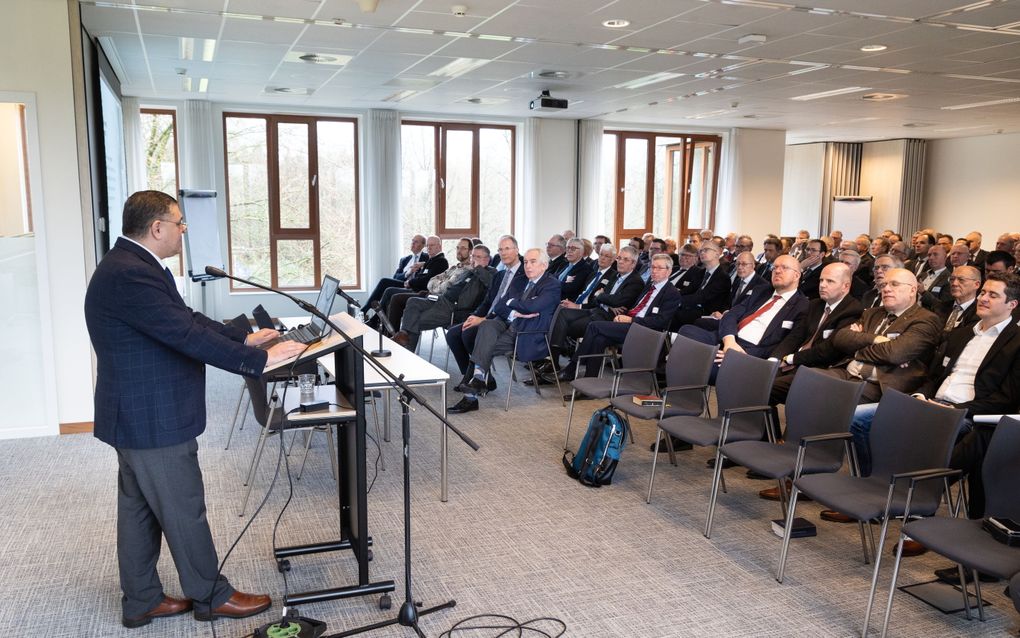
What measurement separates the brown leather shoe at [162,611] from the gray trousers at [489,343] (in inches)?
154

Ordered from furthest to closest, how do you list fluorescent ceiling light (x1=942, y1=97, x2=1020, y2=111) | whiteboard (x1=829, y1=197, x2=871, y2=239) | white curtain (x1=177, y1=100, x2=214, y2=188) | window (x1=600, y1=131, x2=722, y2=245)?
whiteboard (x1=829, y1=197, x2=871, y2=239), window (x1=600, y1=131, x2=722, y2=245), white curtain (x1=177, y1=100, x2=214, y2=188), fluorescent ceiling light (x1=942, y1=97, x2=1020, y2=111)

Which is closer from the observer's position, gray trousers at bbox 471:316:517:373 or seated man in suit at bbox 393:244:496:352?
gray trousers at bbox 471:316:517:373

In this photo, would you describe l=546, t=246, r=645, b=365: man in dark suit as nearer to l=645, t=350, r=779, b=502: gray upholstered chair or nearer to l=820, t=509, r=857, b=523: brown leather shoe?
l=645, t=350, r=779, b=502: gray upholstered chair

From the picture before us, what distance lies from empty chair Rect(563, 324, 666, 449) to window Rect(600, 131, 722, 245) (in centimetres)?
885

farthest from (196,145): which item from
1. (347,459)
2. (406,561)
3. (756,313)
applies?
(406,561)

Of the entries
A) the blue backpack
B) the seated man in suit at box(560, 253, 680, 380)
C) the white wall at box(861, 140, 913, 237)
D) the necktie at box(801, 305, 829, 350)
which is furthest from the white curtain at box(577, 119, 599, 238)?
the blue backpack

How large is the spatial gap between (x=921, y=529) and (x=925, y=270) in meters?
7.50

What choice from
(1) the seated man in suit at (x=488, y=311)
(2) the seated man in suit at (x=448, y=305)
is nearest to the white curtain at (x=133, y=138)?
(2) the seated man in suit at (x=448, y=305)

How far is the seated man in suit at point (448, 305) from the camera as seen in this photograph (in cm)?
809

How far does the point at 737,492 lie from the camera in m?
4.71

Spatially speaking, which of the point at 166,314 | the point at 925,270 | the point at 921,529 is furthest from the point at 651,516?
the point at 925,270

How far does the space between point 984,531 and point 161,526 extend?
10.4 feet

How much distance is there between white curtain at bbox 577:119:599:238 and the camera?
43.7ft

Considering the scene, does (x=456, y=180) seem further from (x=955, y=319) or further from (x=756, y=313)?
(x=955, y=319)
